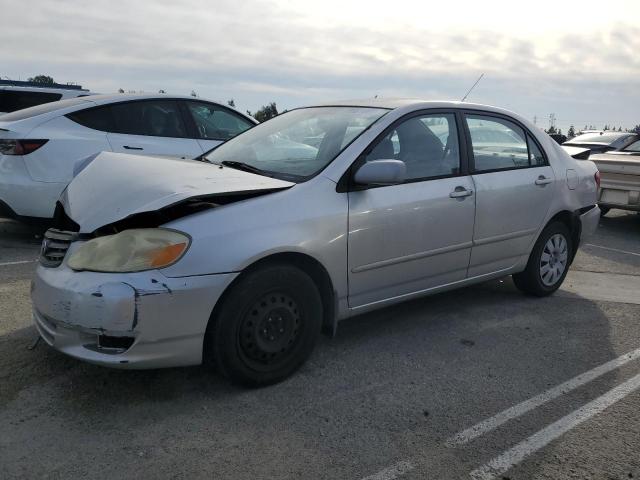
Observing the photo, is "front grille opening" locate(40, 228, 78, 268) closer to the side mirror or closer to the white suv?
the side mirror

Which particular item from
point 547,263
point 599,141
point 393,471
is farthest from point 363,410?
point 599,141

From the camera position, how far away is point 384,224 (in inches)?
146

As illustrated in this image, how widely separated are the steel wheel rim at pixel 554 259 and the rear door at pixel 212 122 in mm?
3554

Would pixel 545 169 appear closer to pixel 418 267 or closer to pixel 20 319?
pixel 418 267

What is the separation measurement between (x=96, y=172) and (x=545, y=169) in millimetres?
3455


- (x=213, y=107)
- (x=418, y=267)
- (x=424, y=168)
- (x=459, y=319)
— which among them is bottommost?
(x=459, y=319)

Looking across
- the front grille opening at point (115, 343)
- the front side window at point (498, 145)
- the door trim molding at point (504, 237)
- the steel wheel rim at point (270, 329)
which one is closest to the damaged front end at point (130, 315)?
the front grille opening at point (115, 343)

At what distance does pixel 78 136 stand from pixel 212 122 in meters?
1.56

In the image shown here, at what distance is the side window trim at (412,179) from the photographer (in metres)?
3.60

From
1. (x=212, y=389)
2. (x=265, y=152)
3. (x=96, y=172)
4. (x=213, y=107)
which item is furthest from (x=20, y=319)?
(x=213, y=107)

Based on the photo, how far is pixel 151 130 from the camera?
648 centimetres

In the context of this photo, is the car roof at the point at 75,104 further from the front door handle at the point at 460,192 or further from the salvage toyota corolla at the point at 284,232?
the front door handle at the point at 460,192

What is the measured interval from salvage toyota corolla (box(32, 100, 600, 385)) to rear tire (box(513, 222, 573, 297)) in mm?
83

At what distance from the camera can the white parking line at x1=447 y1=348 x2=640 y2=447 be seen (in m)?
2.92
